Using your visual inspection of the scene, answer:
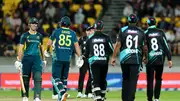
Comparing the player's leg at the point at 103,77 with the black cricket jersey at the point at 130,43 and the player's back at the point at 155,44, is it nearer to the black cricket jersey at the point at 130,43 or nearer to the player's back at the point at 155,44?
the black cricket jersey at the point at 130,43

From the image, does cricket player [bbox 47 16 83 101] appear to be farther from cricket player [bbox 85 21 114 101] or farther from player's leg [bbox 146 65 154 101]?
player's leg [bbox 146 65 154 101]

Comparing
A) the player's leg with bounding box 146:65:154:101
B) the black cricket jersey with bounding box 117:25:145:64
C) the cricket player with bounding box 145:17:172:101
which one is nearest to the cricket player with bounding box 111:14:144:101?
the black cricket jersey with bounding box 117:25:145:64

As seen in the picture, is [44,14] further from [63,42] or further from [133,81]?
[133,81]

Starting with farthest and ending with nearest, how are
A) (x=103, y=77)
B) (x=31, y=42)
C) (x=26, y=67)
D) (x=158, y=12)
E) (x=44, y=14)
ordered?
(x=158, y=12), (x=44, y=14), (x=26, y=67), (x=31, y=42), (x=103, y=77)

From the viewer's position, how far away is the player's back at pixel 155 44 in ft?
71.6

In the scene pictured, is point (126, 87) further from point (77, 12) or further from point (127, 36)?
point (77, 12)

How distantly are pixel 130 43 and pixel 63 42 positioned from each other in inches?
112

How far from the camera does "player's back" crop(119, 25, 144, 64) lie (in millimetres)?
19703

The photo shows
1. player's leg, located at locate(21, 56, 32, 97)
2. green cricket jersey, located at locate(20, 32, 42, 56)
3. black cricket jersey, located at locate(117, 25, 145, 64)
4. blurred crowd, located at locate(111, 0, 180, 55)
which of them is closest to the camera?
black cricket jersey, located at locate(117, 25, 145, 64)

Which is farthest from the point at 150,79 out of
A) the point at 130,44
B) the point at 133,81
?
the point at 130,44

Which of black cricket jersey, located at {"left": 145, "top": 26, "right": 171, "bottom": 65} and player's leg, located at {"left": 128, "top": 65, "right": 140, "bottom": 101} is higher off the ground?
black cricket jersey, located at {"left": 145, "top": 26, "right": 171, "bottom": 65}

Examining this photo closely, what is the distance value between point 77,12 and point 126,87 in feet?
58.8

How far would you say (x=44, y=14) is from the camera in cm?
3697

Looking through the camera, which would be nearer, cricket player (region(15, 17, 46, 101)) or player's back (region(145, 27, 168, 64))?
cricket player (region(15, 17, 46, 101))
